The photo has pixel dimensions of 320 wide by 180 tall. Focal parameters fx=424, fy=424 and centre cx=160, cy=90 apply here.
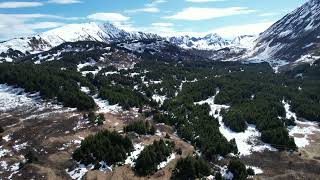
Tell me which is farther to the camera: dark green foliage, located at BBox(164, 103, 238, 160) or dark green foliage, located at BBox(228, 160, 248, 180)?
dark green foliage, located at BBox(164, 103, 238, 160)

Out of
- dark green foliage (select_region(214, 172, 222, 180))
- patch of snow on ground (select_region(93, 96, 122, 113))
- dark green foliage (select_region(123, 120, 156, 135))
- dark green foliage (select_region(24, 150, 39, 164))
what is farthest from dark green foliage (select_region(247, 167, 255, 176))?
patch of snow on ground (select_region(93, 96, 122, 113))

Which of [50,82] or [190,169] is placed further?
[50,82]

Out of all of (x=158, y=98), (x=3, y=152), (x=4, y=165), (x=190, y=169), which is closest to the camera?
(x=190, y=169)

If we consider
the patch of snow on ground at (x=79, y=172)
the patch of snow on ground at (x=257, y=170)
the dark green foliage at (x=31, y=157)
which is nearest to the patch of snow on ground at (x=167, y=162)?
the patch of snow on ground at (x=79, y=172)

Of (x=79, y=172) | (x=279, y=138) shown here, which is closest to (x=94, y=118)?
(x=79, y=172)

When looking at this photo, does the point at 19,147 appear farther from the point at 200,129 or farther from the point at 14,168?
the point at 200,129

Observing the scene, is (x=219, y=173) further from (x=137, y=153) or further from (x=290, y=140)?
(x=290, y=140)

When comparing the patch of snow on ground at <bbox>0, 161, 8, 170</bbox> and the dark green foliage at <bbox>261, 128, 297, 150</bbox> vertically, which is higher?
the patch of snow on ground at <bbox>0, 161, 8, 170</bbox>

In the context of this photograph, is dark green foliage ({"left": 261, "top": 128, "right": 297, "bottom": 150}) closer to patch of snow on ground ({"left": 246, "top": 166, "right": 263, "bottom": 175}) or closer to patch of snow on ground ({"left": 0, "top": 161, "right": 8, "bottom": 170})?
patch of snow on ground ({"left": 246, "top": 166, "right": 263, "bottom": 175})
